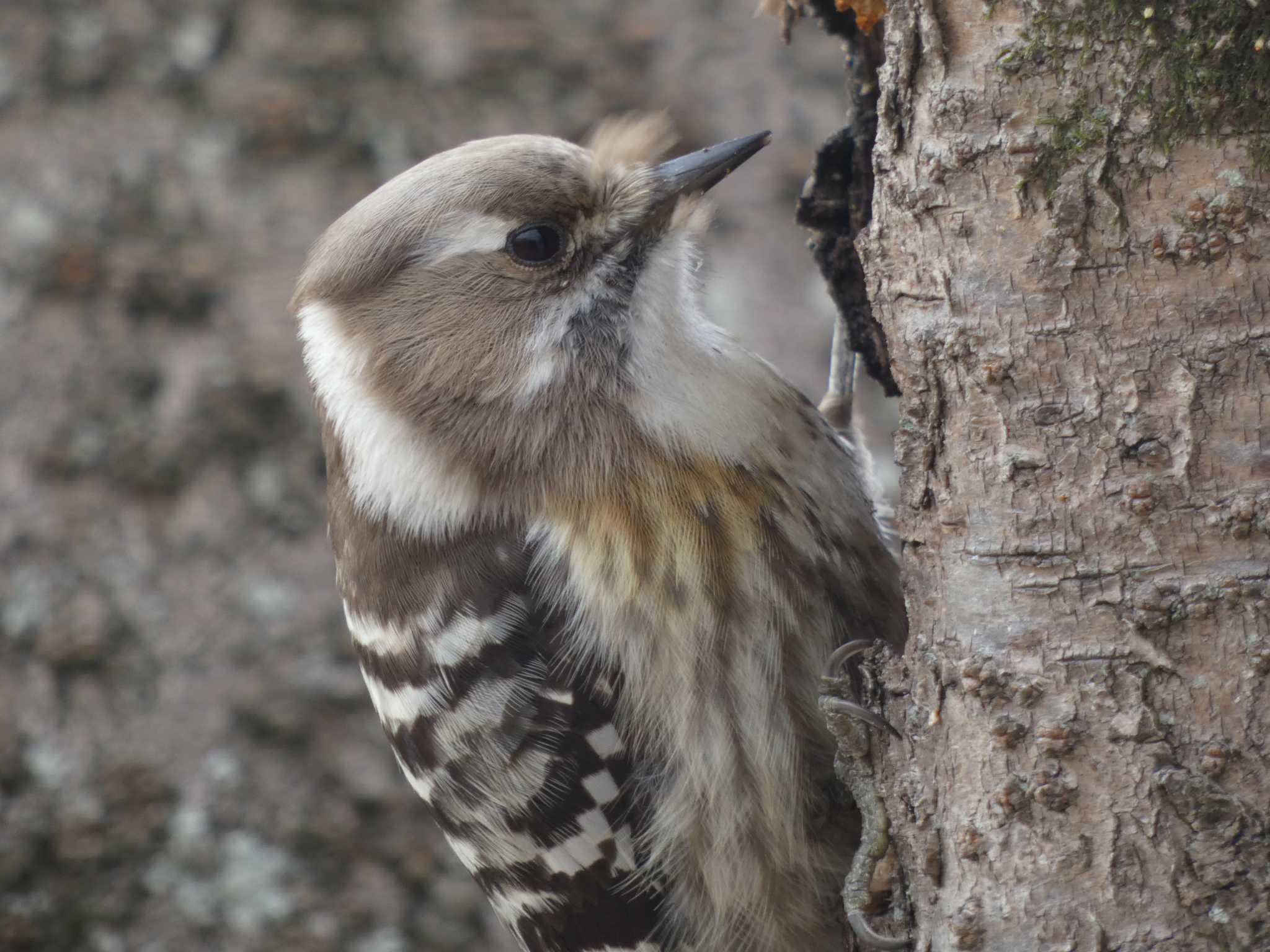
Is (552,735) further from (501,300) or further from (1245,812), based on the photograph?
(1245,812)

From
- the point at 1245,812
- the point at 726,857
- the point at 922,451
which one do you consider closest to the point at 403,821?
the point at 726,857

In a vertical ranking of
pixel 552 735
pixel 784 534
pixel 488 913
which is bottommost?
pixel 488 913

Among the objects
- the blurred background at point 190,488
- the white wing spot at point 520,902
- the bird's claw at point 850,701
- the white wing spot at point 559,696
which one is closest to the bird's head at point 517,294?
the white wing spot at point 559,696

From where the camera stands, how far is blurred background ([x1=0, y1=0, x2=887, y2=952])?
3711 mm

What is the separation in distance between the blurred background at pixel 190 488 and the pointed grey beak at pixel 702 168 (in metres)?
1.37

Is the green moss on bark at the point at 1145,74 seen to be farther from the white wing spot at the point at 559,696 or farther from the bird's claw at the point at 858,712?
the white wing spot at the point at 559,696

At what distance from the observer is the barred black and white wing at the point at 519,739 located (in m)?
2.29

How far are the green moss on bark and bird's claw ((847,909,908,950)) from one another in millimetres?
1170

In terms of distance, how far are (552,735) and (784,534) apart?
1.81ft

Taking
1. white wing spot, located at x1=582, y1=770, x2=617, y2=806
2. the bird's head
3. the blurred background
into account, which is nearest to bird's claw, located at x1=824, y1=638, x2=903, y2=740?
white wing spot, located at x1=582, y1=770, x2=617, y2=806

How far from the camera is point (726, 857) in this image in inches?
90.0

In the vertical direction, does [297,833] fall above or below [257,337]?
below

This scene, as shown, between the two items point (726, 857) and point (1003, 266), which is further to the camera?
point (726, 857)

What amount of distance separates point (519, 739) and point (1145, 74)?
4.91 ft
